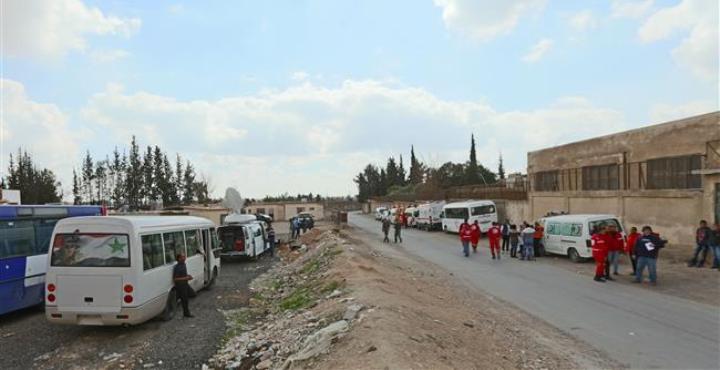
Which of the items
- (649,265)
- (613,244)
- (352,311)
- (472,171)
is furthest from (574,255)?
(472,171)

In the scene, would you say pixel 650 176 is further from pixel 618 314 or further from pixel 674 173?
pixel 618 314

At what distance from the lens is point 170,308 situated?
11.4m

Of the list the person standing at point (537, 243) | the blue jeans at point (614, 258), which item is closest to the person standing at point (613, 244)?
the blue jeans at point (614, 258)

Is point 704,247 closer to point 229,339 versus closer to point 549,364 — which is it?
point 549,364

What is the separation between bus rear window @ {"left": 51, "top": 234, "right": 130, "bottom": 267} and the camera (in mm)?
9758

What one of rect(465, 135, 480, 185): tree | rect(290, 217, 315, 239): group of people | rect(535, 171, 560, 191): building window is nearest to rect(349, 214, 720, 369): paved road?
rect(535, 171, 560, 191): building window

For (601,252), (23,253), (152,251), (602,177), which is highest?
(602,177)

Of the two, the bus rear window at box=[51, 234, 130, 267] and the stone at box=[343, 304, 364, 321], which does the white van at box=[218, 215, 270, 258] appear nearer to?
the bus rear window at box=[51, 234, 130, 267]

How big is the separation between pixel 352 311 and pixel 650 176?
19911 millimetres

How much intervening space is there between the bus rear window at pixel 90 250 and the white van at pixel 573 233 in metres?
17.0

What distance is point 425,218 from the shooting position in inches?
1806

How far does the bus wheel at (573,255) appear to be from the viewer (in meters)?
20.0

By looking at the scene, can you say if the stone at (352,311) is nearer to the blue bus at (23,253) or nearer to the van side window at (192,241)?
the van side window at (192,241)

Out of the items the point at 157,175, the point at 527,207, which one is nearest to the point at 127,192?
the point at 157,175
